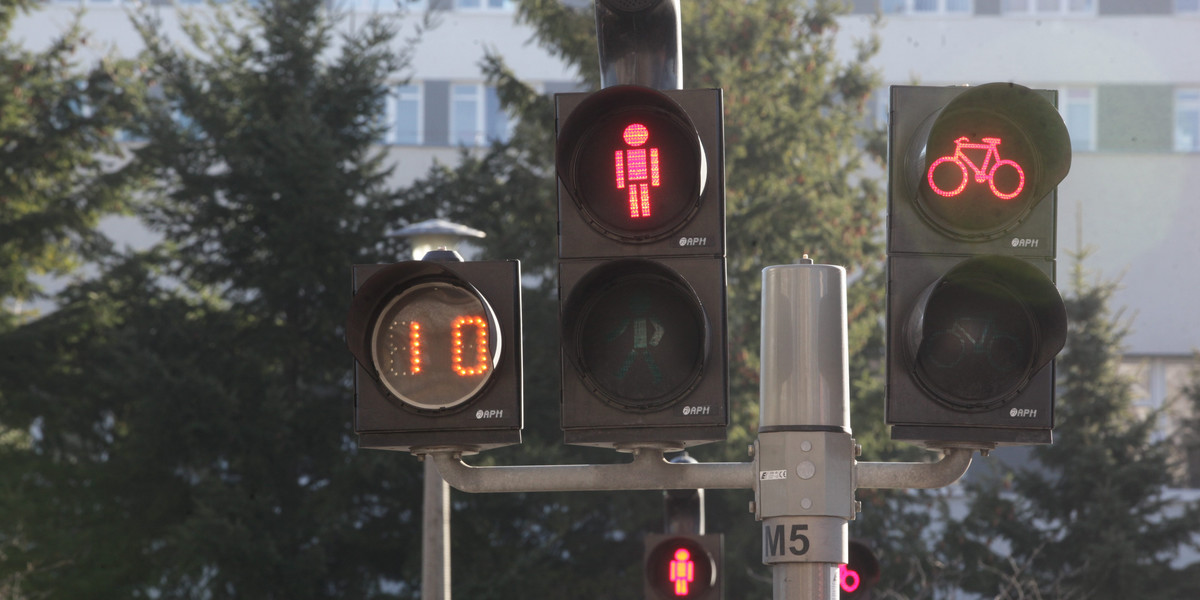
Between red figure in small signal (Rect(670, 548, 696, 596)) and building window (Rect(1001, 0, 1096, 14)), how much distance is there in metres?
29.0

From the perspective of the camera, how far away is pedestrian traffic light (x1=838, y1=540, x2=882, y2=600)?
10203 mm

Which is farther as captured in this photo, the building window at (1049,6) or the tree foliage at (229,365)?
the building window at (1049,6)

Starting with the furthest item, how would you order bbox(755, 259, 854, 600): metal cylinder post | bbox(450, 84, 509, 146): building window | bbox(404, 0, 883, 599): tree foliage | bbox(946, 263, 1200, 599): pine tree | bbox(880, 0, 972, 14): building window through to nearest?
bbox(450, 84, 509, 146): building window → bbox(880, 0, 972, 14): building window → bbox(946, 263, 1200, 599): pine tree → bbox(404, 0, 883, 599): tree foliage → bbox(755, 259, 854, 600): metal cylinder post

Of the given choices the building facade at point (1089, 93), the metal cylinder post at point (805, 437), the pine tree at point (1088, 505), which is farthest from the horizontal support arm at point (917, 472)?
the building facade at point (1089, 93)

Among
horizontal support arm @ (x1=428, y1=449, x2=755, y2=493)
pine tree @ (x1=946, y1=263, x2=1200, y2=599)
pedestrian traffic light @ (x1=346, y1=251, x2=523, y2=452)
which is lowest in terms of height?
pine tree @ (x1=946, y1=263, x2=1200, y2=599)

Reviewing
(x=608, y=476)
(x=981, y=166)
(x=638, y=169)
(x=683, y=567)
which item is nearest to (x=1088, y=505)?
(x=683, y=567)

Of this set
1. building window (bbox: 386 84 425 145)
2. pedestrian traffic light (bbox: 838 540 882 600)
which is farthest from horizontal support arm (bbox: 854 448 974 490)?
building window (bbox: 386 84 425 145)

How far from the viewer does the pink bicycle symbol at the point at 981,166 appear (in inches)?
156

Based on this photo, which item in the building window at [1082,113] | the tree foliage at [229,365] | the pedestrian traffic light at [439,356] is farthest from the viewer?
the building window at [1082,113]

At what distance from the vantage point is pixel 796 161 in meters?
24.6

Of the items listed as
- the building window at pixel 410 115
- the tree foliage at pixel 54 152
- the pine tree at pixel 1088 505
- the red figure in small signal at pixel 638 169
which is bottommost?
the pine tree at pixel 1088 505

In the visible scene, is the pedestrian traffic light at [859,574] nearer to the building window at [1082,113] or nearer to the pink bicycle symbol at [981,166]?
the pink bicycle symbol at [981,166]

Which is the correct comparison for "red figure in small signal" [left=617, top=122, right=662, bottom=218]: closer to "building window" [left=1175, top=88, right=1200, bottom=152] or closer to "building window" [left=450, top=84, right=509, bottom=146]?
"building window" [left=450, top=84, right=509, bottom=146]

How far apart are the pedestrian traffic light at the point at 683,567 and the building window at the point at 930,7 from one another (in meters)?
28.4
